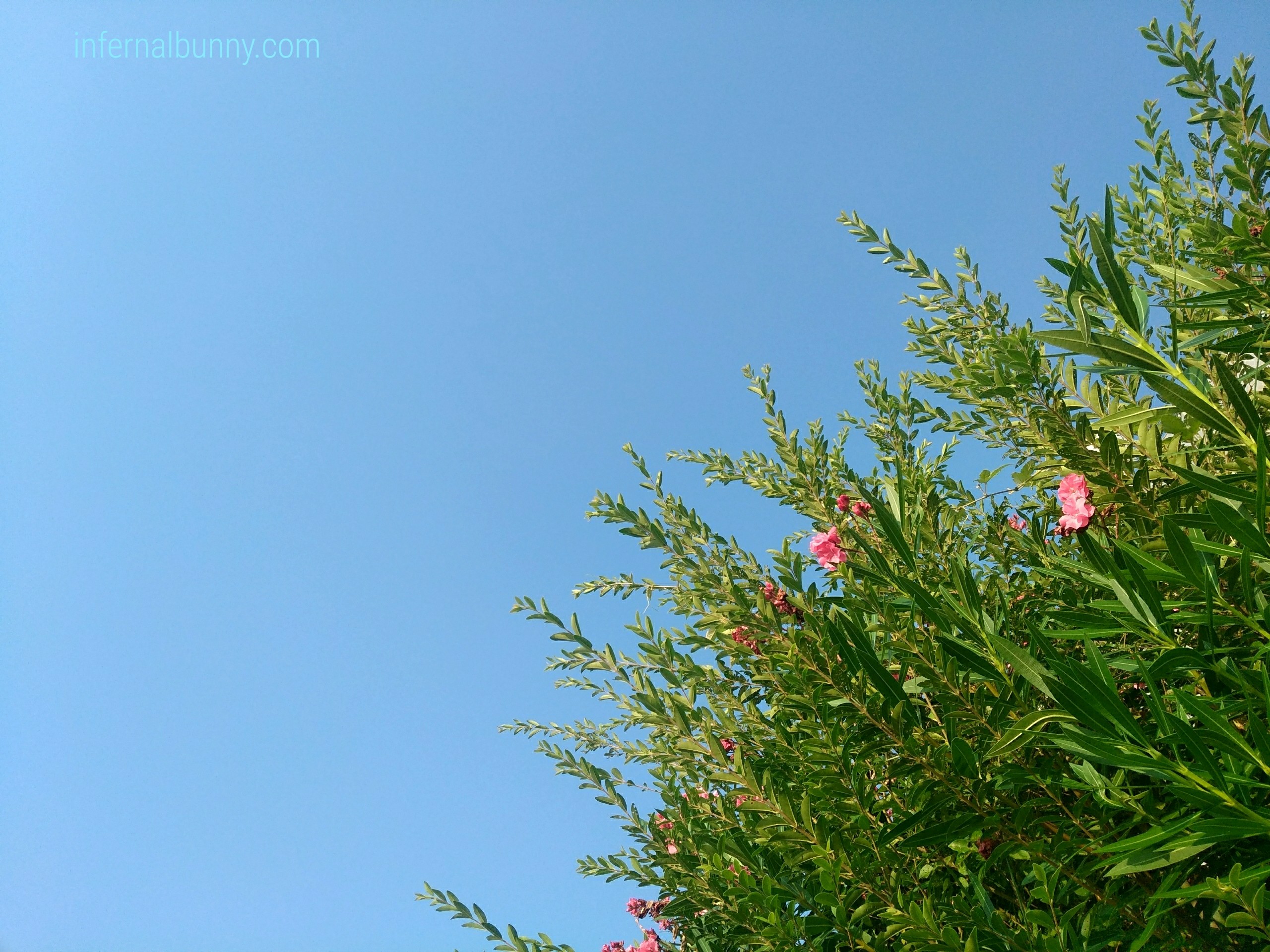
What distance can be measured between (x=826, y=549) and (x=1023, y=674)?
1688 millimetres

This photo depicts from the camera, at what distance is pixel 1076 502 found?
2.36 m

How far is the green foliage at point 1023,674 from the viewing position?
1451 mm

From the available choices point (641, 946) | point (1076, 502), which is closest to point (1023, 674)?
point (1076, 502)

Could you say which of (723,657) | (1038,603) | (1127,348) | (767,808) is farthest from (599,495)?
(1127,348)

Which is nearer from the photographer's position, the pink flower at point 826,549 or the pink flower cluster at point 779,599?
the pink flower cluster at point 779,599

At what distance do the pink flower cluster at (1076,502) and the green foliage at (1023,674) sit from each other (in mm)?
66

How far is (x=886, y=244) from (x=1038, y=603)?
1.55 metres

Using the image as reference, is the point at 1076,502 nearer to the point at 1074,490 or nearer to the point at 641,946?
the point at 1074,490

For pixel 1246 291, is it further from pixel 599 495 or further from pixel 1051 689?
pixel 599 495

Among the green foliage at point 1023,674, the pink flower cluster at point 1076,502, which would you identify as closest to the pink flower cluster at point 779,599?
the green foliage at point 1023,674

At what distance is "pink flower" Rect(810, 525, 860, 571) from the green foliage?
128 mm

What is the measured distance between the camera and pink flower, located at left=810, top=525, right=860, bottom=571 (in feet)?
10.4

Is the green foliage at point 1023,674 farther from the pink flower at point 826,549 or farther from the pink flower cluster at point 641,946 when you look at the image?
the pink flower cluster at point 641,946

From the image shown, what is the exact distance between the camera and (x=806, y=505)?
3.16m
